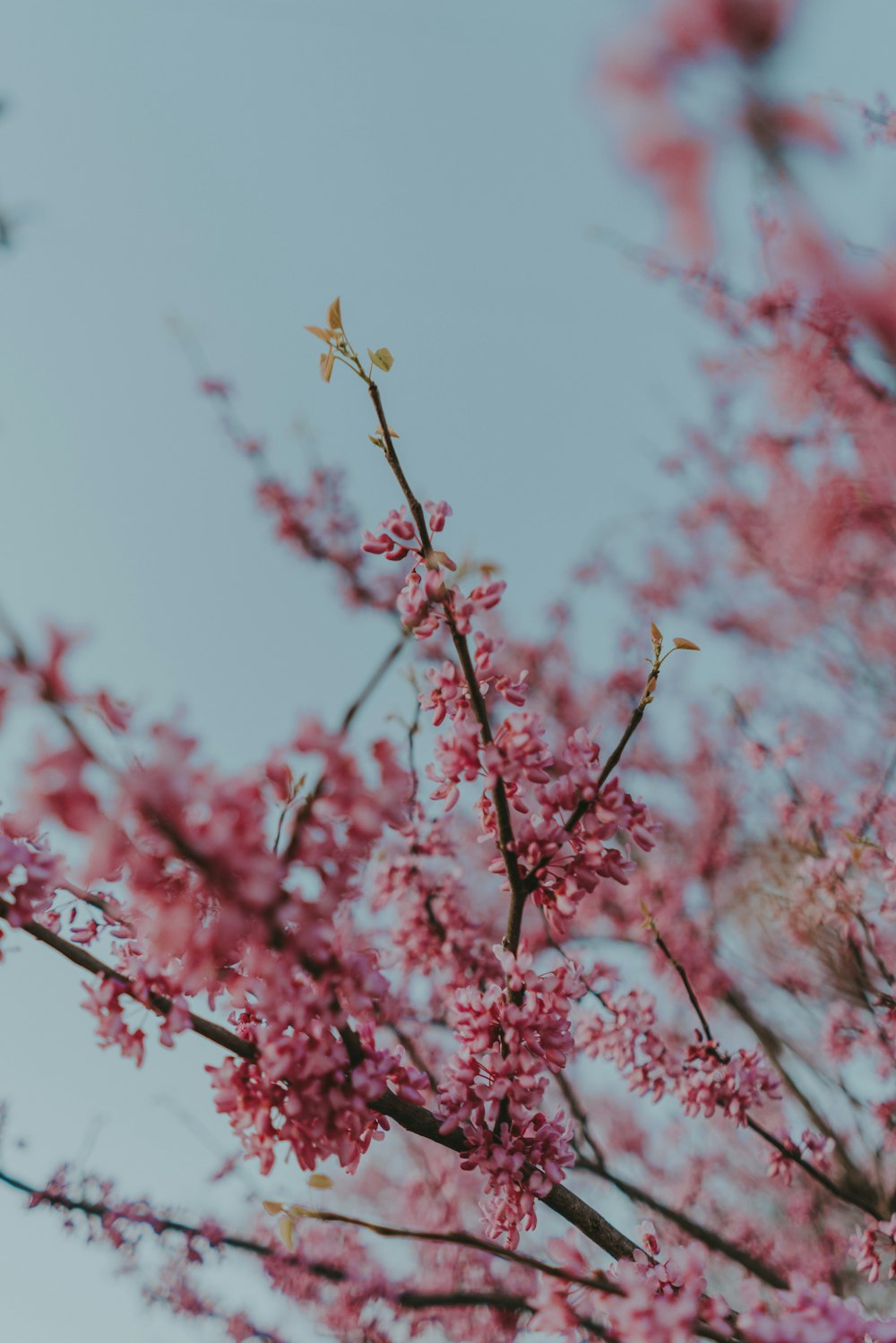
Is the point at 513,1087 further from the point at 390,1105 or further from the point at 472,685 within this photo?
the point at 472,685

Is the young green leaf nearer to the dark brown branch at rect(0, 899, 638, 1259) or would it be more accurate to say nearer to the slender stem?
the slender stem

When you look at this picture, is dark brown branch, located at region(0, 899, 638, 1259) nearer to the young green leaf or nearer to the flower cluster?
the flower cluster

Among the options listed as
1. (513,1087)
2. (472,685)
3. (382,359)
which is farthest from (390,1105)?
(382,359)

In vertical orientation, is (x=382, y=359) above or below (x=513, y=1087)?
above

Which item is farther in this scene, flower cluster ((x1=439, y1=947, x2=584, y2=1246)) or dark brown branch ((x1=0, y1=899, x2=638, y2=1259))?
flower cluster ((x1=439, y1=947, x2=584, y2=1246))

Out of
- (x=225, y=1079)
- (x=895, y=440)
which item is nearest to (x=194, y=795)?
(x=225, y=1079)

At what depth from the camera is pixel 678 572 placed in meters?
10.0

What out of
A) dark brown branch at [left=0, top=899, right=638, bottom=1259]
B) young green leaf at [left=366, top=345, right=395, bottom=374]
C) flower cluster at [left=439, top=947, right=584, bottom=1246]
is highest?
young green leaf at [left=366, top=345, right=395, bottom=374]

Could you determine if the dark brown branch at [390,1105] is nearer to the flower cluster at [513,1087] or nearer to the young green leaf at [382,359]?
the flower cluster at [513,1087]

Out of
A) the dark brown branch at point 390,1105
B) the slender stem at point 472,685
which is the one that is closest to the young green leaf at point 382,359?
the slender stem at point 472,685

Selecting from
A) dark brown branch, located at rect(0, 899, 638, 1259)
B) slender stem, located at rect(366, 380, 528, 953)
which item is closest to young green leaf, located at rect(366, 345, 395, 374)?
slender stem, located at rect(366, 380, 528, 953)

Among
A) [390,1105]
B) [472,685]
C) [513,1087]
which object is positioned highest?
[472,685]

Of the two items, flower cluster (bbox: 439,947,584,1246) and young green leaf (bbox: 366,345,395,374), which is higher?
young green leaf (bbox: 366,345,395,374)

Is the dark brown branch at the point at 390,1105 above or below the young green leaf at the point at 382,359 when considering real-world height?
below
